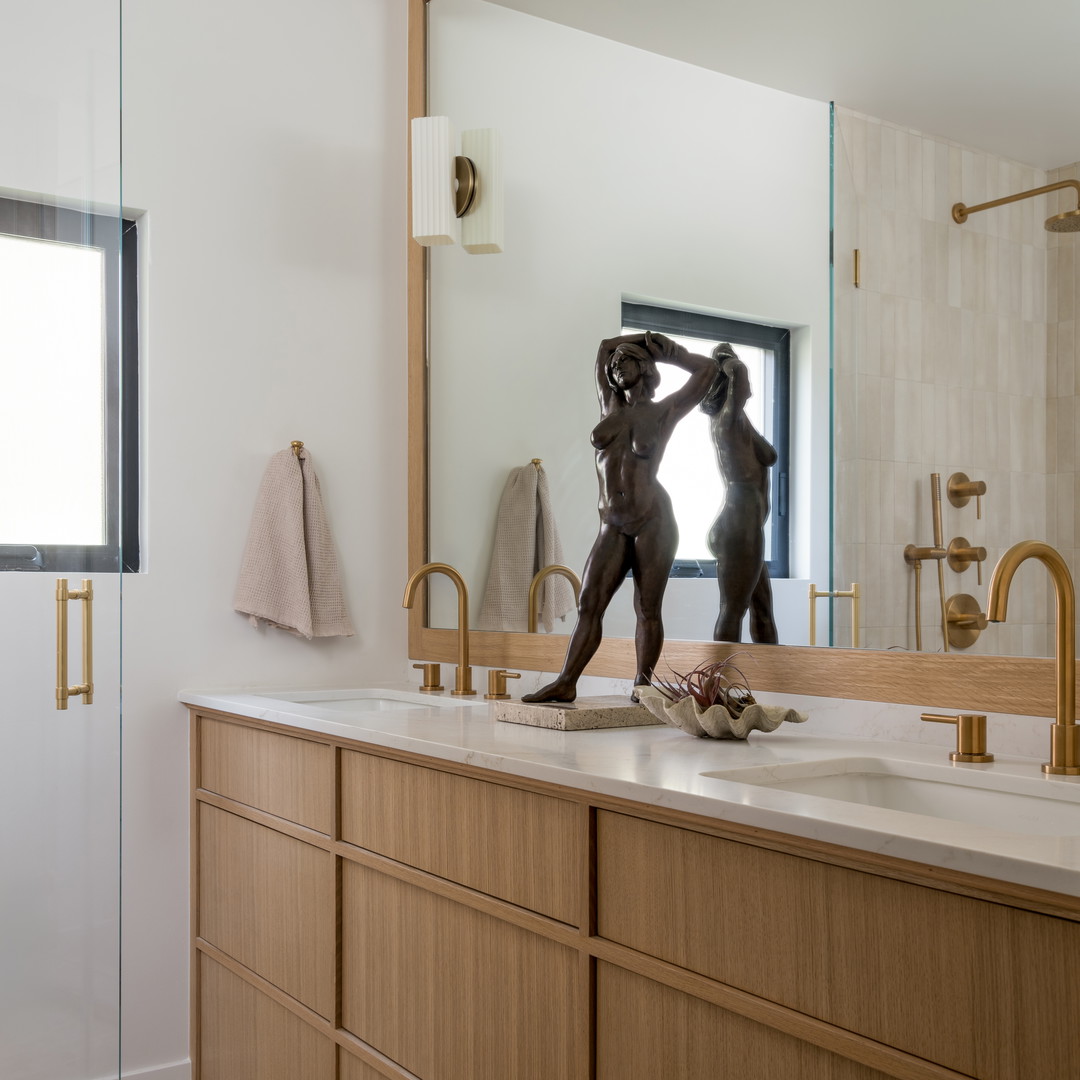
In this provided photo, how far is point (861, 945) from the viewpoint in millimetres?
964

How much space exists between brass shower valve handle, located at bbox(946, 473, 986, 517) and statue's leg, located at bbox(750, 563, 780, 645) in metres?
0.39

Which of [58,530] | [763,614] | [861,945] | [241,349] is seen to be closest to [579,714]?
[763,614]

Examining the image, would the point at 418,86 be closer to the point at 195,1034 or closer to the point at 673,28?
the point at 673,28

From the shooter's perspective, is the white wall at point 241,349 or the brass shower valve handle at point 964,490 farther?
the white wall at point 241,349

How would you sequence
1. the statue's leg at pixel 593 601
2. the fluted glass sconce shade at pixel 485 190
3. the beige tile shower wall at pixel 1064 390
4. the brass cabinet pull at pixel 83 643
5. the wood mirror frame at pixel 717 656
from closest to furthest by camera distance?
the beige tile shower wall at pixel 1064 390, the wood mirror frame at pixel 717 656, the brass cabinet pull at pixel 83 643, the statue's leg at pixel 593 601, the fluted glass sconce shade at pixel 485 190

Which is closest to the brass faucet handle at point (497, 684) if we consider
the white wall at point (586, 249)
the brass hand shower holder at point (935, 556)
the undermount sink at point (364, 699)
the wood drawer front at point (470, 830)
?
the undermount sink at point (364, 699)

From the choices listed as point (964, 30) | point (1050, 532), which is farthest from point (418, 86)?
point (1050, 532)

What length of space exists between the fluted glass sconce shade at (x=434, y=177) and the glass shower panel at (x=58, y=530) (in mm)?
740

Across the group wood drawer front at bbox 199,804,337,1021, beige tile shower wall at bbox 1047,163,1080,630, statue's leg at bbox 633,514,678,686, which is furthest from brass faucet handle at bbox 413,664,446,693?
beige tile shower wall at bbox 1047,163,1080,630

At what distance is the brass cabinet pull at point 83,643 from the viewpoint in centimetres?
171

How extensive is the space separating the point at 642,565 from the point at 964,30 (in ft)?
2.95

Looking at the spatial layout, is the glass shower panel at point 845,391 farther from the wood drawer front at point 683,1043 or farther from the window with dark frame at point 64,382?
the window with dark frame at point 64,382

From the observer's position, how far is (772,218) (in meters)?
1.78

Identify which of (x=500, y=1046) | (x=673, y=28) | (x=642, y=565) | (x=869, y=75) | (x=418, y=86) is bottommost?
(x=500, y=1046)
